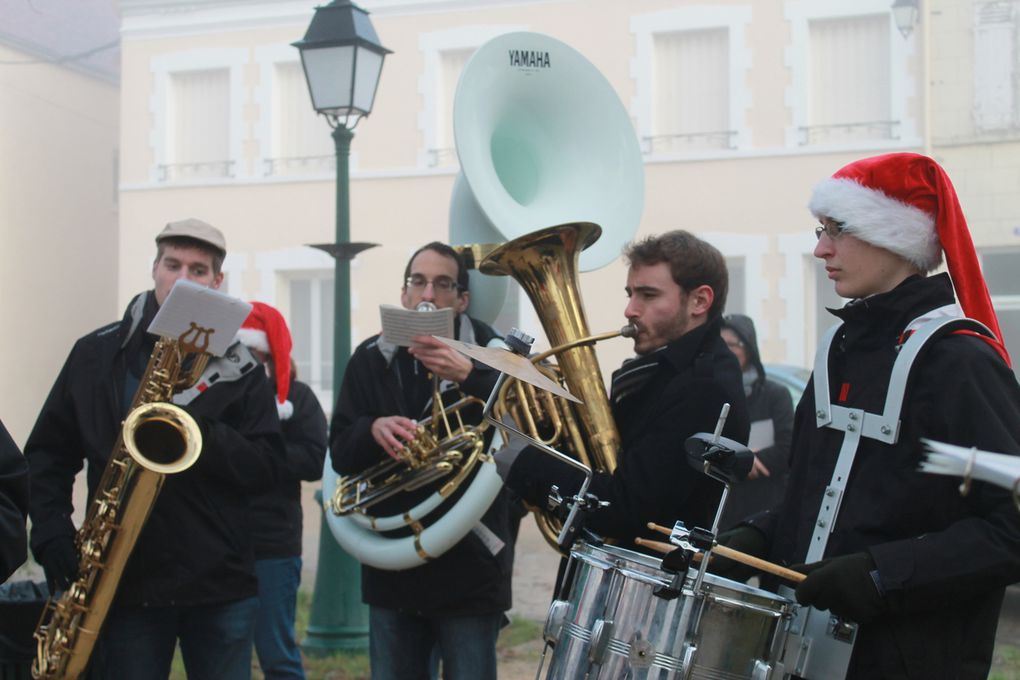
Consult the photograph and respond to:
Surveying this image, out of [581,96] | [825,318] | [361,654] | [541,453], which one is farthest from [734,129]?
[541,453]

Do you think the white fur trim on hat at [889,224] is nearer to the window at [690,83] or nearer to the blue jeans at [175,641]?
the blue jeans at [175,641]

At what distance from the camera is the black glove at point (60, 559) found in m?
2.96

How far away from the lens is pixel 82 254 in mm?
7430

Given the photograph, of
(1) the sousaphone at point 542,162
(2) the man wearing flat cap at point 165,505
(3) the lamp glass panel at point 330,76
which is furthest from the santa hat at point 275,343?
(3) the lamp glass panel at point 330,76

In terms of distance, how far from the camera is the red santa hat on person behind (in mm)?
2199

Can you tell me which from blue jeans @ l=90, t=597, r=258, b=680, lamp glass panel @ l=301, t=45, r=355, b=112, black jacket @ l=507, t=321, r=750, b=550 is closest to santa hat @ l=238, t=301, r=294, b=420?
blue jeans @ l=90, t=597, r=258, b=680

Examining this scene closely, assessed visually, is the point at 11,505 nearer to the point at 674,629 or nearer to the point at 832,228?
the point at 674,629

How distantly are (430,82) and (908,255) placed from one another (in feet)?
31.3

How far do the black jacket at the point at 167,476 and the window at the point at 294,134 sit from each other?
8.74m

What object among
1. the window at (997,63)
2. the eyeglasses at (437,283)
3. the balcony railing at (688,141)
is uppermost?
the window at (997,63)

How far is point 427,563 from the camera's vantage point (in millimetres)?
3158

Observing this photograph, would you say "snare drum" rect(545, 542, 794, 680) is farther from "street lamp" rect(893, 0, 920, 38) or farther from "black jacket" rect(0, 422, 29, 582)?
"street lamp" rect(893, 0, 920, 38)

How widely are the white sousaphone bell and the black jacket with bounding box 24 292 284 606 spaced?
1.10 feet

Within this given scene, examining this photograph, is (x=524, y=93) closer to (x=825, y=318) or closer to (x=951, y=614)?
(x=951, y=614)
